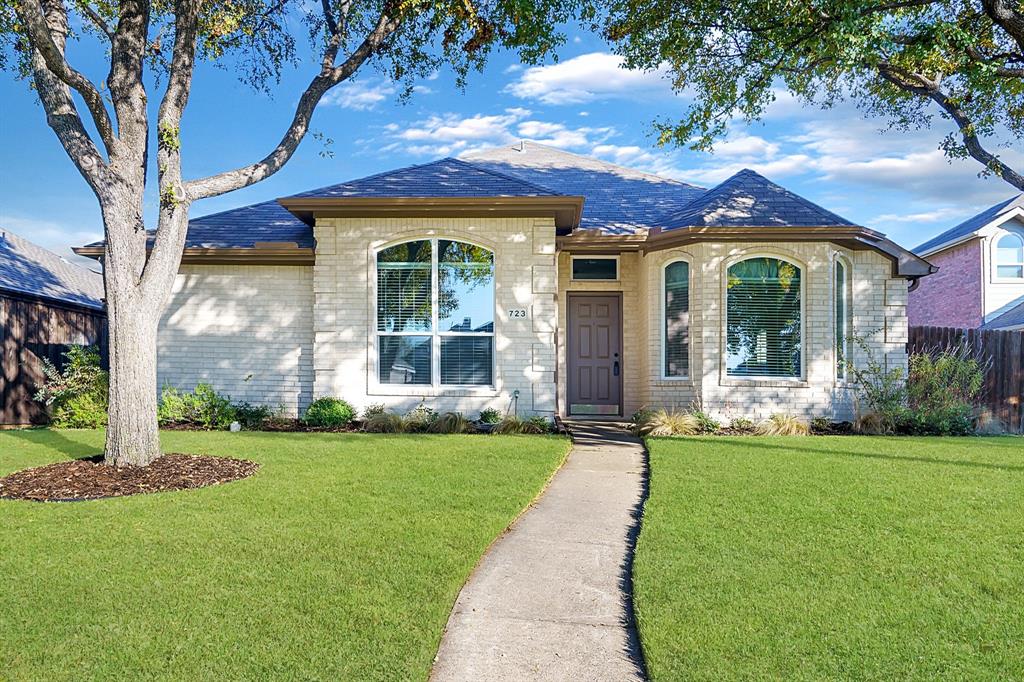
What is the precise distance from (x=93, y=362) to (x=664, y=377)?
30.5ft

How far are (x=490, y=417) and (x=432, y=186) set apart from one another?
12.4 feet

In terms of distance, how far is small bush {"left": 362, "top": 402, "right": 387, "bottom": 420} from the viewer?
10641 millimetres

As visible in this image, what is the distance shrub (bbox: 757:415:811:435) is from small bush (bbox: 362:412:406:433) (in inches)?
211

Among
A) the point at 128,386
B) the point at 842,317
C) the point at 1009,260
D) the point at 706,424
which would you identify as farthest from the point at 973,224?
the point at 128,386

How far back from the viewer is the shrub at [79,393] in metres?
10.8

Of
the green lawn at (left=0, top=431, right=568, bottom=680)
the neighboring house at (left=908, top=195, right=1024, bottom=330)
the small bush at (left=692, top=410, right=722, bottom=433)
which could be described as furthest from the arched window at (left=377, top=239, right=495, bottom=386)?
the neighboring house at (left=908, top=195, right=1024, bottom=330)

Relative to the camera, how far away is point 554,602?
Answer: 3.87 meters

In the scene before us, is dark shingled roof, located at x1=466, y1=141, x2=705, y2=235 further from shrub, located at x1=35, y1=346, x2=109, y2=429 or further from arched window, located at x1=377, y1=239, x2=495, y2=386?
shrub, located at x1=35, y1=346, x2=109, y2=429

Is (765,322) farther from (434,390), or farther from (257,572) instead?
(257,572)

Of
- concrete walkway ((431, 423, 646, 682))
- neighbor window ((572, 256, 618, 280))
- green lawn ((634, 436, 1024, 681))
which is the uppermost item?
neighbor window ((572, 256, 618, 280))

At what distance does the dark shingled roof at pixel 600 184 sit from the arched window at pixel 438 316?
8.35ft

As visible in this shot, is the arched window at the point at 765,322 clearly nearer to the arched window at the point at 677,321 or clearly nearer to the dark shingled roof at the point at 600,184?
the arched window at the point at 677,321

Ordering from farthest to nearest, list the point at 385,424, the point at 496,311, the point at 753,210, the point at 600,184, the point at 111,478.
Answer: the point at 600,184 < the point at 753,210 < the point at 496,311 < the point at 385,424 < the point at 111,478

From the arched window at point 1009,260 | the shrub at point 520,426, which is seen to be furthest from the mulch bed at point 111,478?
the arched window at point 1009,260
